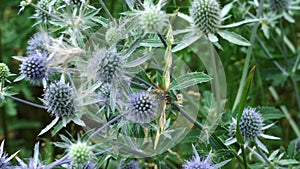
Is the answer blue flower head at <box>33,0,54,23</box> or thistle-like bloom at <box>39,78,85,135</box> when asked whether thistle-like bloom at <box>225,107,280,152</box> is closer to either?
thistle-like bloom at <box>39,78,85,135</box>

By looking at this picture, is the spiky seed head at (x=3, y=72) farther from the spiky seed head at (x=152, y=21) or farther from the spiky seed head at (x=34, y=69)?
the spiky seed head at (x=152, y=21)

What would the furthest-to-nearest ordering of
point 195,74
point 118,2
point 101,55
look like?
point 118,2 → point 195,74 → point 101,55

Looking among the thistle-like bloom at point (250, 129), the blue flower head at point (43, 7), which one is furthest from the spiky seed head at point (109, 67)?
the thistle-like bloom at point (250, 129)

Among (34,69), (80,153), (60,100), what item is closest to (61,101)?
(60,100)

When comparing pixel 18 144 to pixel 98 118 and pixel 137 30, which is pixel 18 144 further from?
pixel 137 30

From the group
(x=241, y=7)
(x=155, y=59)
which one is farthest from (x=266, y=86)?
(x=155, y=59)

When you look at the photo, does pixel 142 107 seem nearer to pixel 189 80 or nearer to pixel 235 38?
pixel 189 80

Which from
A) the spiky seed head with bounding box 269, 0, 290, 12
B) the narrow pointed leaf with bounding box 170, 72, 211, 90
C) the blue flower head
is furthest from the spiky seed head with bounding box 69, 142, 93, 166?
the spiky seed head with bounding box 269, 0, 290, 12
